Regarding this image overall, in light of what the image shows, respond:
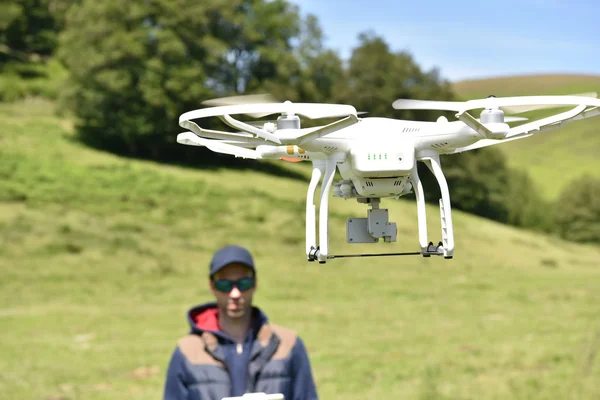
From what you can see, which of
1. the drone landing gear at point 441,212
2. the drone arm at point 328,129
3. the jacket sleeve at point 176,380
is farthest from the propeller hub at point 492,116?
the jacket sleeve at point 176,380

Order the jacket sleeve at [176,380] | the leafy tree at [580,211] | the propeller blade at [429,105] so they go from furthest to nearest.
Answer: the leafy tree at [580,211] < the jacket sleeve at [176,380] < the propeller blade at [429,105]

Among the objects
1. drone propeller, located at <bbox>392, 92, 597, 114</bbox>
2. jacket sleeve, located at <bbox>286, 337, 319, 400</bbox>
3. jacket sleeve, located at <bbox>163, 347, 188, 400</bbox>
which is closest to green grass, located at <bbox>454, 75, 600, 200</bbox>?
jacket sleeve, located at <bbox>286, 337, 319, 400</bbox>

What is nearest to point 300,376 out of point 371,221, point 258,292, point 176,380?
point 176,380

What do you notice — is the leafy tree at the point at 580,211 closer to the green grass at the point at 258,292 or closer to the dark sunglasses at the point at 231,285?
the green grass at the point at 258,292

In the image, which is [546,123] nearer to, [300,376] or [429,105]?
[429,105]

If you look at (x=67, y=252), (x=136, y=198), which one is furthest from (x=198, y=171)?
(x=67, y=252)

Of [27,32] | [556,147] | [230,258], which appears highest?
[27,32]

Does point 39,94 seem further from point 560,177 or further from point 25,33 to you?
point 560,177
